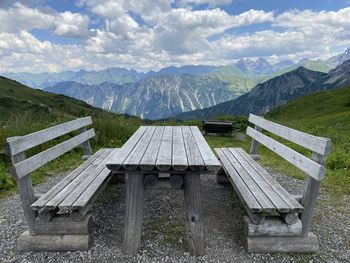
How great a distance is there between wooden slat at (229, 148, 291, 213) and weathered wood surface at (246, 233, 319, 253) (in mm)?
515

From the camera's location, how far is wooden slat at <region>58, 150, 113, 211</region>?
368 cm

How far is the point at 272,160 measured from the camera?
29.8ft

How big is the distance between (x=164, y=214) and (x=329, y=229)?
2750 millimetres

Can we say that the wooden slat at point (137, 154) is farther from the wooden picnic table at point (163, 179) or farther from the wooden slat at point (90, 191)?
the wooden slat at point (90, 191)

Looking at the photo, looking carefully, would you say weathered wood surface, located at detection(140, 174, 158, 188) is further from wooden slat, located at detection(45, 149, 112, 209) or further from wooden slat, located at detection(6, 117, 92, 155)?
wooden slat, located at detection(6, 117, 92, 155)

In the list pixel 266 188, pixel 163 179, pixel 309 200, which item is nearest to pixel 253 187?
pixel 266 188

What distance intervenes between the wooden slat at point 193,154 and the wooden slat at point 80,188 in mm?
1625

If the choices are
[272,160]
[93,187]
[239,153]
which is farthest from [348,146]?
[93,187]

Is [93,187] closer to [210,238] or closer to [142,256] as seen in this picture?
[142,256]

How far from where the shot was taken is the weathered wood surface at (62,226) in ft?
12.6

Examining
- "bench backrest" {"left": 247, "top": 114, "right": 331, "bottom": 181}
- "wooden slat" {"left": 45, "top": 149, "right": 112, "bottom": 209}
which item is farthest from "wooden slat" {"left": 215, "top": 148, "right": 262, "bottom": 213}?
"wooden slat" {"left": 45, "top": 149, "right": 112, "bottom": 209}

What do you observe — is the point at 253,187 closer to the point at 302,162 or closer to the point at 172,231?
the point at 302,162

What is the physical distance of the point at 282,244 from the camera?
3.87 m

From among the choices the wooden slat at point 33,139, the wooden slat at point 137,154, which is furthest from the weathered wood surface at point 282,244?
the wooden slat at point 33,139
